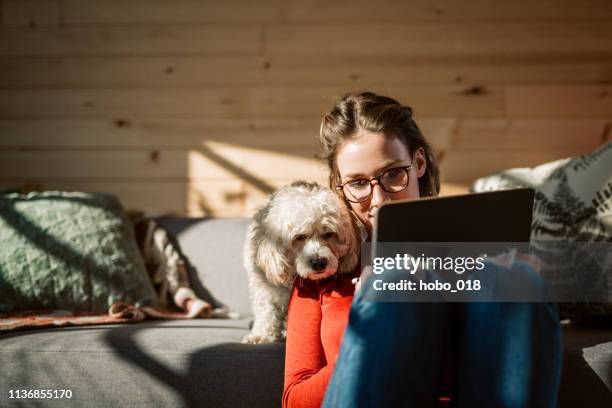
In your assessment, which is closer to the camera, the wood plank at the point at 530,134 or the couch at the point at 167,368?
the couch at the point at 167,368

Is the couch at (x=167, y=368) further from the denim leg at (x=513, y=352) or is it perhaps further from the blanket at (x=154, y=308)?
the denim leg at (x=513, y=352)

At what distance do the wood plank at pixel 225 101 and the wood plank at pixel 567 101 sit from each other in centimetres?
14

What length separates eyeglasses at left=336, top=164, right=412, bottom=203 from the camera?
129 centimetres

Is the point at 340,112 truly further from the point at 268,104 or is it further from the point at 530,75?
the point at 530,75

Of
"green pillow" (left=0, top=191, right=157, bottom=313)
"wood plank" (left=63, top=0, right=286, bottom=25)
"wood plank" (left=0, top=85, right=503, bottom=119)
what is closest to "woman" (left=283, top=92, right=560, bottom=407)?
"green pillow" (left=0, top=191, right=157, bottom=313)

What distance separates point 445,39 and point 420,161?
3.93 ft

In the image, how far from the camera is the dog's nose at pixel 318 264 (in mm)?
1255

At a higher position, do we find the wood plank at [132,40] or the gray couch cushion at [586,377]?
the wood plank at [132,40]

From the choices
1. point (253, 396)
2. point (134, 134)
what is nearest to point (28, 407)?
point (253, 396)

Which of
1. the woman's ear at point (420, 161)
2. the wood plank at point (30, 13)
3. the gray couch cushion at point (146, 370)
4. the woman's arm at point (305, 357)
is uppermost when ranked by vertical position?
the wood plank at point (30, 13)

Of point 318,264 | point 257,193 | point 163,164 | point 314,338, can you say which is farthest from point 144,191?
point 314,338

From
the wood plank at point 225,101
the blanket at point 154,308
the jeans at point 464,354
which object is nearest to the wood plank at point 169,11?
the wood plank at point 225,101

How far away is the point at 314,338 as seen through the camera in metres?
1.13

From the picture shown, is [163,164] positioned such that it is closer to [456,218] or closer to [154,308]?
[154,308]
